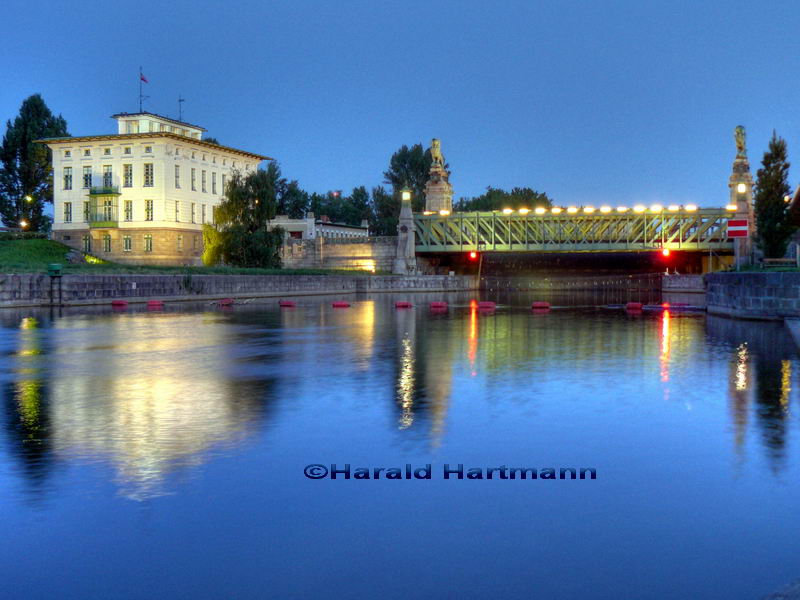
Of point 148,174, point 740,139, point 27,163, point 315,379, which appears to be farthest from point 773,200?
point 27,163

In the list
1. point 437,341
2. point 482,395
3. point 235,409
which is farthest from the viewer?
point 437,341

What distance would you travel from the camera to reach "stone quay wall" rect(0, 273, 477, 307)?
4956 cm

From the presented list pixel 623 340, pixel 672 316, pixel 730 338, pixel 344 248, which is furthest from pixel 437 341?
pixel 344 248

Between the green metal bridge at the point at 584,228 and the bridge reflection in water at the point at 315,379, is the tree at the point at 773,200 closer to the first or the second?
the green metal bridge at the point at 584,228

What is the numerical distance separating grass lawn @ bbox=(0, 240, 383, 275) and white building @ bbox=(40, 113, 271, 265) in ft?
17.8

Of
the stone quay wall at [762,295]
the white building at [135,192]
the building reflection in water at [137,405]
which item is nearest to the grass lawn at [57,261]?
the white building at [135,192]

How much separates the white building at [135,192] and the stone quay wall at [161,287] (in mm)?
16669

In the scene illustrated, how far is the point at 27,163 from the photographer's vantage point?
103 m

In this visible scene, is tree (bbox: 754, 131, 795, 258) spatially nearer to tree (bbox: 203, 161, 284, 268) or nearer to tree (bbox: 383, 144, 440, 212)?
tree (bbox: 203, 161, 284, 268)

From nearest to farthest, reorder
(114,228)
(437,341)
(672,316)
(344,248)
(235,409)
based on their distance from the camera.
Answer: (235,409) → (437,341) → (672,316) → (114,228) → (344,248)

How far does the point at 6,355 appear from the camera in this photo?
2302 centimetres

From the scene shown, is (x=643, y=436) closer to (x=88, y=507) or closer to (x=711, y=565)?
(x=711, y=565)

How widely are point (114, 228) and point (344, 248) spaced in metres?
28.9

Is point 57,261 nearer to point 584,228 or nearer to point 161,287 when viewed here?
point 161,287
